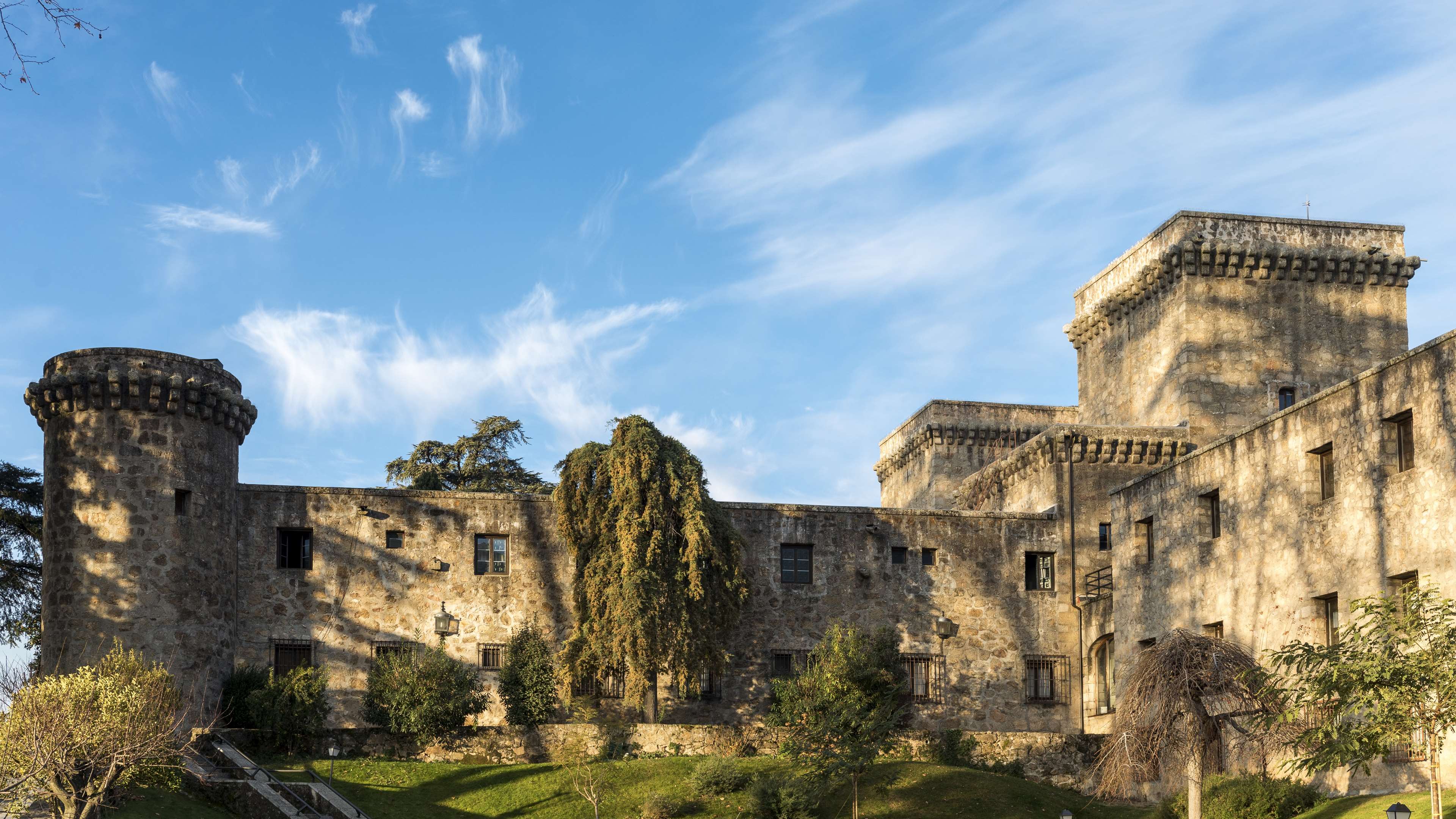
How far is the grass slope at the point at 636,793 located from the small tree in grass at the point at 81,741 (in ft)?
16.5

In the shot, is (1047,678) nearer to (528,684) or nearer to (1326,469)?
(1326,469)

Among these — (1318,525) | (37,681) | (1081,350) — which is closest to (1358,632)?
(1318,525)

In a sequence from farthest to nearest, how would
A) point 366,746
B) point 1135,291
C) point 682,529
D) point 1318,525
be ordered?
point 1135,291 → point 682,529 → point 366,746 → point 1318,525

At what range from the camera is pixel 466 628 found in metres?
39.4

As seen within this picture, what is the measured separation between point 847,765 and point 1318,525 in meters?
10.2

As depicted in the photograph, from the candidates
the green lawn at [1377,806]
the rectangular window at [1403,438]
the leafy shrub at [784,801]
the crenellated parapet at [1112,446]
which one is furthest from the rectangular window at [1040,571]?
the rectangular window at [1403,438]

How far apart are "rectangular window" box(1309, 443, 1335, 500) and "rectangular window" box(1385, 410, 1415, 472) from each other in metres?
1.91

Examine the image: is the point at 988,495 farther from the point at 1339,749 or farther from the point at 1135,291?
the point at 1339,749

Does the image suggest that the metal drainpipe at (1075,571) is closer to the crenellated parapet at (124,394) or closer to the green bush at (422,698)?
the green bush at (422,698)

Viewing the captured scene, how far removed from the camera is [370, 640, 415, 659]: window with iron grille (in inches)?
1527

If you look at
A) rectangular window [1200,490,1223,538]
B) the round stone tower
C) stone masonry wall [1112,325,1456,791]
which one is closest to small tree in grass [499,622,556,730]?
the round stone tower

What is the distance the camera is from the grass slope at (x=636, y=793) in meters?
31.7

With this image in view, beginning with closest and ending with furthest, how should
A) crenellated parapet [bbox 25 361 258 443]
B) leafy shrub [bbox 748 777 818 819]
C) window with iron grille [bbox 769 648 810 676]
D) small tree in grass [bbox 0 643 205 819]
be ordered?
small tree in grass [bbox 0 643 205 819] < leafy shrub [bbox 748 777 818 819] < crenellated parapet [bbox 25 361 258 443] < window with iron grille [bbox 769 648 810 676]

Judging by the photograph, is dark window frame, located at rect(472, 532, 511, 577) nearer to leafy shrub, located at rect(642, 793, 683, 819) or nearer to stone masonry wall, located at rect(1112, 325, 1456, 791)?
leafy shrub, located at rect(642, 793, 683, 819)
